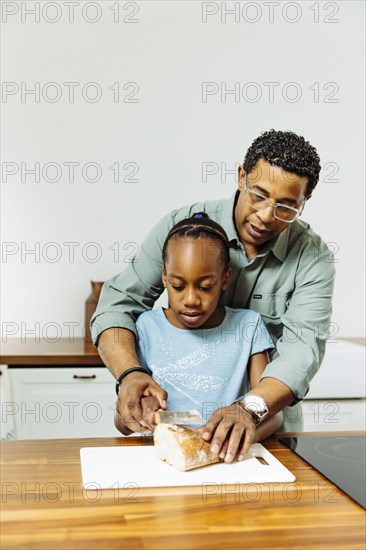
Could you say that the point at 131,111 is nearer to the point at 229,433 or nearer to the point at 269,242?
the point at 269,242

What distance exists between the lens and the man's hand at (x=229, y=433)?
1.17 m

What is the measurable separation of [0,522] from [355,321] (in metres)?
2.47

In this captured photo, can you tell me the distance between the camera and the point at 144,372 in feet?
4.44

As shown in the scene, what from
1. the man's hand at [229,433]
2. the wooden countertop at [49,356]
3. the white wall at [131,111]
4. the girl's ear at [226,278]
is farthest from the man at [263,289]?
the white wall at [131,111]

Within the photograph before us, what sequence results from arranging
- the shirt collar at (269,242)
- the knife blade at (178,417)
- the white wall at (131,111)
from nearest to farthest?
the knife blade at (178,417) < the shirt collar at (269,242) < the white wall at (131,111)

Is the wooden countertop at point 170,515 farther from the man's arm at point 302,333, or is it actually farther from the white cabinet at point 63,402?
the white cabinet at point 63,402

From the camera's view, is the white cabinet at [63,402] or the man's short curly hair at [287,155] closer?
the man's short curly hair at [287,155]

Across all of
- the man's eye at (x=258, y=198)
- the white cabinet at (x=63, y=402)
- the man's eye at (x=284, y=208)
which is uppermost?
the man's eye at (x=258, y=198)

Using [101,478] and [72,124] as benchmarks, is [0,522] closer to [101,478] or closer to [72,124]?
[101,478]

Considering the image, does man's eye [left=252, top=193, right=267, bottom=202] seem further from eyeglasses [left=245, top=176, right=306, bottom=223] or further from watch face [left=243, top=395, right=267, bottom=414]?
watch face [left=243, top=395, right=267, bottom=414]

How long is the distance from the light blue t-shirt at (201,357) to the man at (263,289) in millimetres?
50

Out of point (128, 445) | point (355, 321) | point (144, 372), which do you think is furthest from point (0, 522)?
point (355, 321)

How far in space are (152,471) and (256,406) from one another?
0.26 meters

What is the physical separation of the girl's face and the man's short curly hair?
0.71 feet
